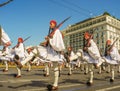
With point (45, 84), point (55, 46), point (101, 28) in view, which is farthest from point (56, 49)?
point (101, 28)

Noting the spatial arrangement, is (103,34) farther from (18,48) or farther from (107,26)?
(18,48)

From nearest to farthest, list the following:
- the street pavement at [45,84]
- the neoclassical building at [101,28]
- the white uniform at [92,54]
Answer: the street pavement at [45,84], the white uniform at [92,54], the neoclassical building at [101,28]

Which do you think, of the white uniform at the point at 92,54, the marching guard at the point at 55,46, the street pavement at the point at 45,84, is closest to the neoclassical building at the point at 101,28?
the street pavement at the point at 45,84

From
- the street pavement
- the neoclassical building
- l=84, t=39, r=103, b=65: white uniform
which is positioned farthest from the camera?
the neoclassical building

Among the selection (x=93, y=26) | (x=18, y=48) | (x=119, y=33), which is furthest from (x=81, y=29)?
(x=18, y=48)

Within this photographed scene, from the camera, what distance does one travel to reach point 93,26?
124 metres

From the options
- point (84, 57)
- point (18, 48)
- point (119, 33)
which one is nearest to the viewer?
point (84, 57)

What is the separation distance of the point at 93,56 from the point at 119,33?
405ft

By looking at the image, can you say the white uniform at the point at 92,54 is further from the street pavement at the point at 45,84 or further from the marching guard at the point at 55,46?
the marching guard at the point at 55,46

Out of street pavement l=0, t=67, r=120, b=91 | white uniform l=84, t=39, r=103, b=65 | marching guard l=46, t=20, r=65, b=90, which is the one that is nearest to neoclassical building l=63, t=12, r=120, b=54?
street pavement l=0, t=67, r=120, b=91

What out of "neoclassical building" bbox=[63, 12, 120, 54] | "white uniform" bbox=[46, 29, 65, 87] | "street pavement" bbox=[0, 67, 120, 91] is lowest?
"street pavement" bbox=[0, 67, 120, 91]

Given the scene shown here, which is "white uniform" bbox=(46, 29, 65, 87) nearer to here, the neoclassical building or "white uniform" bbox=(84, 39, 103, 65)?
"white uniform" bbox=(84, 39, 103, 65)

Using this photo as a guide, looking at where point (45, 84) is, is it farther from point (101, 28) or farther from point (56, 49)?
point (101, 28)

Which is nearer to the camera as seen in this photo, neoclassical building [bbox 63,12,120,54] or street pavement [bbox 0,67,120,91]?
street pavement [bbox 0,67,120,91]
